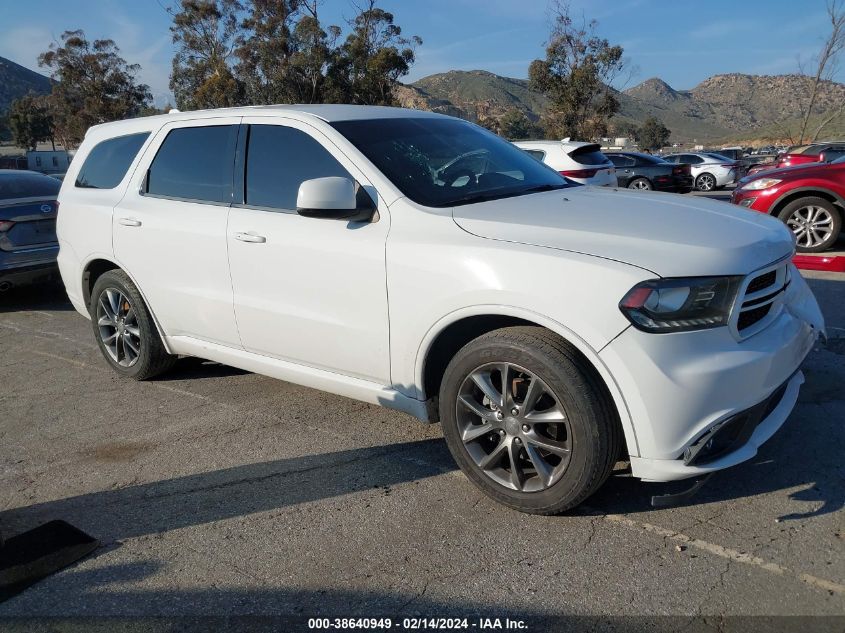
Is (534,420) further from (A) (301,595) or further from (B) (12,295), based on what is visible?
(B) (12,295)

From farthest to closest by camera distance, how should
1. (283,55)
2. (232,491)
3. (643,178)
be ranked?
(283,55) → (643,178) → (232,491)

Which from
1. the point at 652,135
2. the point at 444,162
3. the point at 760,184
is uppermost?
the point at 444,162

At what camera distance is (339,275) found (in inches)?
140

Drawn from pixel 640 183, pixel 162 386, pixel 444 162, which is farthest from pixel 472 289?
pixel 640 183

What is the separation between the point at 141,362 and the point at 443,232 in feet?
9.24

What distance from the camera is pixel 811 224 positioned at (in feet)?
29.0

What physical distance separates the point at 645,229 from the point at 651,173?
60.9ft

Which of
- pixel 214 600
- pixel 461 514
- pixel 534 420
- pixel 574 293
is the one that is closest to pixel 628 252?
pixel 574 293

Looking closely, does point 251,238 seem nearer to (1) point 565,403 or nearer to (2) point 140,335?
(2) point 140,335

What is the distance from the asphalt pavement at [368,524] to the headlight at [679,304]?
910 millimetres

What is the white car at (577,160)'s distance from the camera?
11.7 meters

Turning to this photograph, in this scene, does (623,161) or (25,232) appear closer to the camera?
(25,232)

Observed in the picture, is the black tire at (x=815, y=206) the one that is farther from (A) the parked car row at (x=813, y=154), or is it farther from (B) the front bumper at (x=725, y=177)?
(B) the front bumper at (x=725, y=177)

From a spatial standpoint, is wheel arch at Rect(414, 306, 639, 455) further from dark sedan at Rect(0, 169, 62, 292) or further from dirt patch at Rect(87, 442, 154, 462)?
dark sedan at Rect(0, 169, 62, 292)
